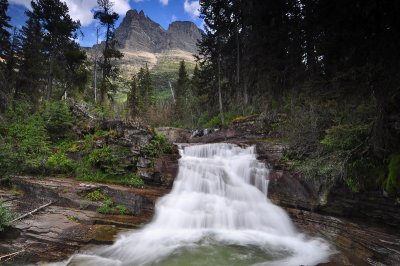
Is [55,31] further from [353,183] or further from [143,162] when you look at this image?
[353,183]

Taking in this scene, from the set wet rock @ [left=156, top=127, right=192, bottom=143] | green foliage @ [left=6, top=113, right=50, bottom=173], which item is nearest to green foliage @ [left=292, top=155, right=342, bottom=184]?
green foliage @ [left=6, top=113, right=50, bottom=173]

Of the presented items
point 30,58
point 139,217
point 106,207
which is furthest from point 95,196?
point 30,58

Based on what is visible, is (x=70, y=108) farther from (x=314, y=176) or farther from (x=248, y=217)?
(x=314, y=176)

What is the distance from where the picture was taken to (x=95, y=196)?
1061 cm

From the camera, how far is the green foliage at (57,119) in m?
15.3

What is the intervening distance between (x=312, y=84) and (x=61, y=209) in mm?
9013

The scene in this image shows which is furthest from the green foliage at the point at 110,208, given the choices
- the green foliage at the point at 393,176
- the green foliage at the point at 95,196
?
the green foliage at the point at 393,176

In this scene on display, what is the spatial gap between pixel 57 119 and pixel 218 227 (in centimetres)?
1082

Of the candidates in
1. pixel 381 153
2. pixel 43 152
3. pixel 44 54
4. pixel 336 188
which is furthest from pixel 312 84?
pixel 44 54

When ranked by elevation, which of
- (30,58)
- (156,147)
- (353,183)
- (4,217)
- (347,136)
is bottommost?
(4,217)

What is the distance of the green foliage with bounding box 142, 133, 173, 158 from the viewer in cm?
1369

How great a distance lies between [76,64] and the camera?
2534cm

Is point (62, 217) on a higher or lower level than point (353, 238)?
higher

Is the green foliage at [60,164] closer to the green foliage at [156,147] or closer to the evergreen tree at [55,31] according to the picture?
the green foliage at [156,147]
